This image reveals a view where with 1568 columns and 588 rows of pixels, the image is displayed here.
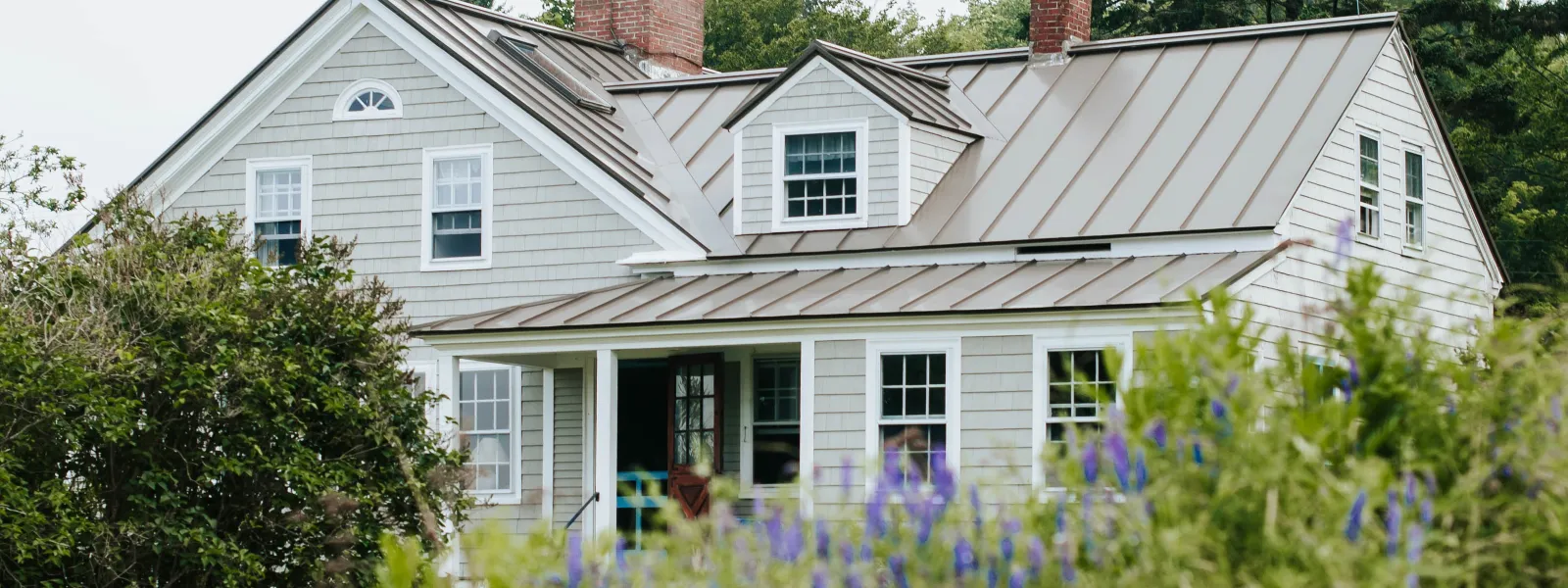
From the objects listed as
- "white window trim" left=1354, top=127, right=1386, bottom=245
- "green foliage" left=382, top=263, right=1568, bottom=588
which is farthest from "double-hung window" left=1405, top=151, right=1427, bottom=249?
"green foliage" left=382, top=263, right=1568, bottom=588

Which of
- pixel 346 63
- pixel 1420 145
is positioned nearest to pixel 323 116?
pixel 346 63

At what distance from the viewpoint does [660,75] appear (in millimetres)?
24750

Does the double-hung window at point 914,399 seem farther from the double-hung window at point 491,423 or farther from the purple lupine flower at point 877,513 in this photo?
the purple lupine flower at point 877,513

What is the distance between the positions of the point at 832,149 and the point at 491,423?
4638 mm

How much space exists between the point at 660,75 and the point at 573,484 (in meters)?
7.02

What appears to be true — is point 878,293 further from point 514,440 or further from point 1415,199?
point 1415,199

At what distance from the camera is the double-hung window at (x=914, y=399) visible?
16.5 metres

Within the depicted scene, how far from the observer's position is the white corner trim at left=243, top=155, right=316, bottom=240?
68.9 ft

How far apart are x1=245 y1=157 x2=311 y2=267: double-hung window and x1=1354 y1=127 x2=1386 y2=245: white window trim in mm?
11145

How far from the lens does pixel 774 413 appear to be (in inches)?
747

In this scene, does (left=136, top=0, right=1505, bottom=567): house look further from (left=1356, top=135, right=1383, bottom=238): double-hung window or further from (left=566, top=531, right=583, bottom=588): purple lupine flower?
(left=566, top=531, right=583, bottom=588): purple lupine flower

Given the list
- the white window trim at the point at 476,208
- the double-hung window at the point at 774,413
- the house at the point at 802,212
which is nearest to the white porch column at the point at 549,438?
the house at the point at 802,212

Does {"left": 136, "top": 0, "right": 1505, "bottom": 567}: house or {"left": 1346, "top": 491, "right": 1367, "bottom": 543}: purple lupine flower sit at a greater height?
{"left": 136, "top": 0, "right": 1505, "bottom": 567}: house

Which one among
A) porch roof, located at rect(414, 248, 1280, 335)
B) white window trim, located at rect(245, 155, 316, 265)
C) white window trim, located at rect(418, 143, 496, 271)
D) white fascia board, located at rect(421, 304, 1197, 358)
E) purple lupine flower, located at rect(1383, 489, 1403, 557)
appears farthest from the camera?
white window trim, located at rect(245, 155, 316, 265)
